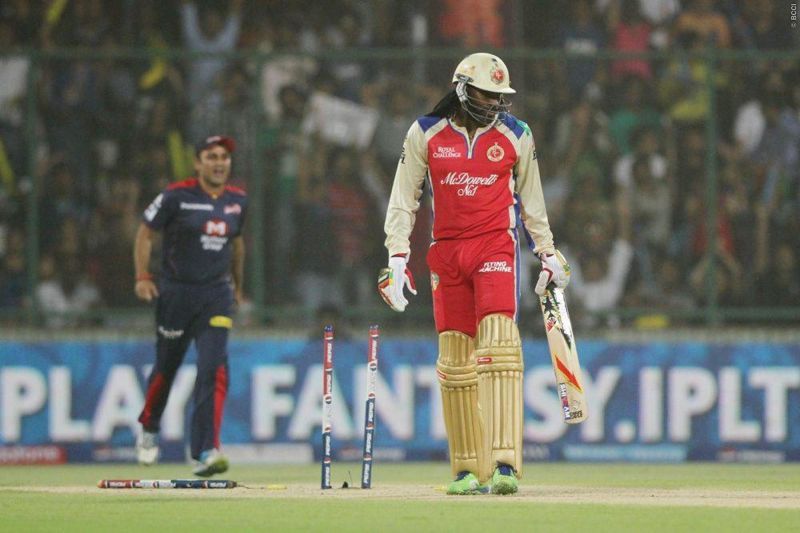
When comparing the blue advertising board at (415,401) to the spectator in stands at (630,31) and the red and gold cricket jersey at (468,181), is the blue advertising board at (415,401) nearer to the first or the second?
the spectator in stands at (630,31)

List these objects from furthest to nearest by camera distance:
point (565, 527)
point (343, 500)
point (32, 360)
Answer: point (32, 360)
point (343, 500)
point (565, 527)

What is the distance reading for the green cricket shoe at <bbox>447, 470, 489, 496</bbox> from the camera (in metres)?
9.74

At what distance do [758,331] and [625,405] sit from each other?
1.43m

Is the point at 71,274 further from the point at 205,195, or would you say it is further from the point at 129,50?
the point at 205,195

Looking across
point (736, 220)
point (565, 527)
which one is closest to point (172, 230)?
point (565, 527)

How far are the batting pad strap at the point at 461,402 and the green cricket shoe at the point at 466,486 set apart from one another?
0.04 m

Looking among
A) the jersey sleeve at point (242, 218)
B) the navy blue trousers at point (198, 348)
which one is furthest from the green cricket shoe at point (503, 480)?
the jersey sleeve at point (242, 218)

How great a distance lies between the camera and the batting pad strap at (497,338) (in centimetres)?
954

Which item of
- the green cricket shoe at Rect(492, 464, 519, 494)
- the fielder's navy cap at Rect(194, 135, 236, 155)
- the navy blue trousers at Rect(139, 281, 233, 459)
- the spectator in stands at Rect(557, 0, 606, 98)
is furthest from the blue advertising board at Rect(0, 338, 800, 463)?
the green cricket shoe at Rect(492, 464, 519, 494)

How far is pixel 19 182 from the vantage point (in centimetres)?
1582

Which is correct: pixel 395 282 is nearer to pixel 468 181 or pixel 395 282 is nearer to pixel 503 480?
pixel 468 181

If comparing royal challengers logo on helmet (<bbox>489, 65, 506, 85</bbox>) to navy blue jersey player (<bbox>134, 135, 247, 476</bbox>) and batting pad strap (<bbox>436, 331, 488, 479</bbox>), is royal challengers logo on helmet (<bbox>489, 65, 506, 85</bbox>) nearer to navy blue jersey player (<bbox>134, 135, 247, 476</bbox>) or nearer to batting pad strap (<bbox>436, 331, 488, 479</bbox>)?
batting pad strap (<bbox>436, 331, 488, 479</bbox>)

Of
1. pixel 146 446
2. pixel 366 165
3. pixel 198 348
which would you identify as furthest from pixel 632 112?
pixel 146 446

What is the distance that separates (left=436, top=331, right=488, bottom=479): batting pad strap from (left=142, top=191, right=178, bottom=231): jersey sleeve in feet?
10.1
